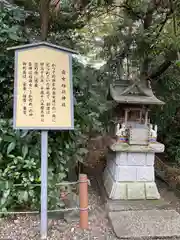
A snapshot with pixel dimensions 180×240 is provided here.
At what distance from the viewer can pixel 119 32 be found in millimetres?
4426

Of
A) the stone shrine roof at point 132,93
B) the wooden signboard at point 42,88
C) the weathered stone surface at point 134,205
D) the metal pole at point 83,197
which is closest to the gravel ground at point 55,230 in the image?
Answer: the metal pole at point 83,197

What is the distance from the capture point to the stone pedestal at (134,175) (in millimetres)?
3273

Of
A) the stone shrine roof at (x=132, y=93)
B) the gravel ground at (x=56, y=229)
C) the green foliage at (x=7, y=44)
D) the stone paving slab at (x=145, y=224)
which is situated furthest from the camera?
the stone shrine roof at (x=132, y=93)

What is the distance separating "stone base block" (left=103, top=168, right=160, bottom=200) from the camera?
3.23 m

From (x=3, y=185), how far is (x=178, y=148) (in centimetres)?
415

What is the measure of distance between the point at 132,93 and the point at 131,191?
142cm

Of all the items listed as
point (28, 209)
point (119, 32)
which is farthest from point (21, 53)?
point (119, 32)

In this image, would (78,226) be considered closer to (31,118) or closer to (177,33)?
(31,118)

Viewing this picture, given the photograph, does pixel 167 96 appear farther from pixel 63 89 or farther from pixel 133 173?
pixel 63 89

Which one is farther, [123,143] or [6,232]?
[123,143]

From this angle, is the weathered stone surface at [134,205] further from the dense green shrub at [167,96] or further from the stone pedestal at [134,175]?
the dense green shrub at [167,96]

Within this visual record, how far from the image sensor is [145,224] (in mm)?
2529

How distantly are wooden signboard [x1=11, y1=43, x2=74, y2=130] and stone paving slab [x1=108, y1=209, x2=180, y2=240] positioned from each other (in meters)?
1.26

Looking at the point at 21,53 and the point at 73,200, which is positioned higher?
the point at 21,53
